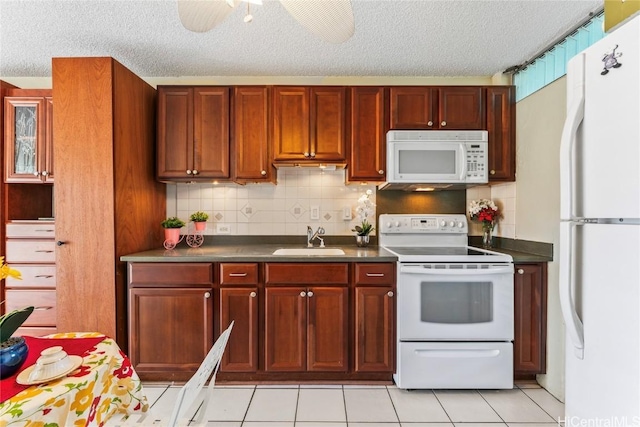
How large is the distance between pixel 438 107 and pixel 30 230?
329 centimetres

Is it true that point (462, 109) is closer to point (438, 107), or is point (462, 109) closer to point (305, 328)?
point (438, 107)

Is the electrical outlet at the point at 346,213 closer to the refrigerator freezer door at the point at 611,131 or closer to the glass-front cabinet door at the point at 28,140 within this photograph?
the refrigerator freezer door at the point at 611,131

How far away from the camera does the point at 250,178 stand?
2656 millimetres

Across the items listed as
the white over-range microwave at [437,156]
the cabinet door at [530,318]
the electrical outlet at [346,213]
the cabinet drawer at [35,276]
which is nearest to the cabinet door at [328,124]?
the white over-range microwave at [437,156]

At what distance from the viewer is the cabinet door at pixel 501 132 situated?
265 centimetres

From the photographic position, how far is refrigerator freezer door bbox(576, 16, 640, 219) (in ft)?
3.37

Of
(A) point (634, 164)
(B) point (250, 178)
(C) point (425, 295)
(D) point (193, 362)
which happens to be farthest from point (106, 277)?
(A) point (634, 164)

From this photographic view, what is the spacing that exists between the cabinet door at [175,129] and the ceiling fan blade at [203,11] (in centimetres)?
130

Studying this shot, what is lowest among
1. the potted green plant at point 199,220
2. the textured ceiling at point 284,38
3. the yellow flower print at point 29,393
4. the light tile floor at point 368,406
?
the light tile floor at point 368,406

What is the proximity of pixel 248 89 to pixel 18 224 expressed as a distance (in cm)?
204

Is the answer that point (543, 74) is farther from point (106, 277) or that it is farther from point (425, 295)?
point (106, 277)

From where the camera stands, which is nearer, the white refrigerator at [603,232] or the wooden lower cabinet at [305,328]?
the white refrigerator at [603,232]

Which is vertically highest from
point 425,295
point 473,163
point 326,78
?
point 326,78

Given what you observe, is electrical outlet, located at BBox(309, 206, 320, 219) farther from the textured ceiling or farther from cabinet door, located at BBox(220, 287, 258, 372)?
the textured ceiling
